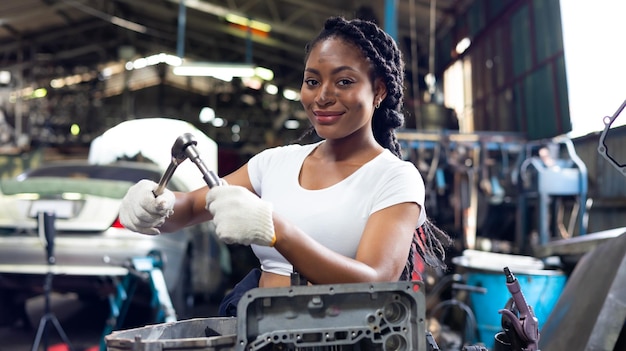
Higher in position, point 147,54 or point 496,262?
point 147,54

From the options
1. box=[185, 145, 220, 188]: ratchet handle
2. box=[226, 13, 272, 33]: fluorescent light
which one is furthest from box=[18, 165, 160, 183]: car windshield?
box=[226, 13, 272, 33]: fluorescent light

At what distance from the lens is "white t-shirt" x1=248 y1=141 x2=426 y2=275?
1.39 meters

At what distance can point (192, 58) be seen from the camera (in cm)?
1770

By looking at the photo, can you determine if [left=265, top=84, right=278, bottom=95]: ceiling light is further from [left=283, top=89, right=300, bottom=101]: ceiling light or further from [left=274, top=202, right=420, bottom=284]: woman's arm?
[left=274, top=202, right=420, bottom=284]: woman's arm

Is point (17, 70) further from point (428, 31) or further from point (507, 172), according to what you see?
point (507, 172)

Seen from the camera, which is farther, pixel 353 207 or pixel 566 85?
pixel 566 85

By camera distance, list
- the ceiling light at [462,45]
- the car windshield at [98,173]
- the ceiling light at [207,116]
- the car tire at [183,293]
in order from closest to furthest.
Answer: the car tire at [183,293] → the car windshield at [98,173] → the ceiling light at [462,45] → the ceiling light at [207,116]

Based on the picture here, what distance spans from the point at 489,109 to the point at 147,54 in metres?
11.7

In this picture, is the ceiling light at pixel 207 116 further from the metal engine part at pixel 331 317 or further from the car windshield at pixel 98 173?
the metal engine part at pixel 331 317

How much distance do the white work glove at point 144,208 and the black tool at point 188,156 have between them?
36 millimetres

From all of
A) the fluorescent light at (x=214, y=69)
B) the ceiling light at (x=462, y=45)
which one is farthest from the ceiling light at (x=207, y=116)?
the fluorescent light at (x=214, y=69)

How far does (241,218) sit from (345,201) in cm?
37

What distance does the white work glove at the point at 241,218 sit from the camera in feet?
3.67

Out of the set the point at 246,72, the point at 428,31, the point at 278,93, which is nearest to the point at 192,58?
the point at 278,93
